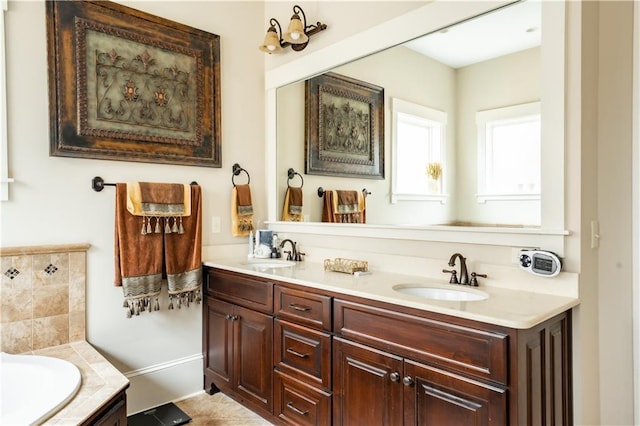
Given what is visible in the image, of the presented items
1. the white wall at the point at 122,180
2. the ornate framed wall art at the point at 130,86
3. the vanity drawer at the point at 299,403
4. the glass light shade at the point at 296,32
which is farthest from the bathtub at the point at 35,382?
the glass light shade at the point at 296,32

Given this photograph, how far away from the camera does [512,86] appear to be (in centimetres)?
185

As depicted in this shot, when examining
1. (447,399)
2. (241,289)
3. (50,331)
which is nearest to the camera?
(447,399)

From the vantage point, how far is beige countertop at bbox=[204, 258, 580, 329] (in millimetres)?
1402

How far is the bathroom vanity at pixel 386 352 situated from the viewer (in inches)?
54.9

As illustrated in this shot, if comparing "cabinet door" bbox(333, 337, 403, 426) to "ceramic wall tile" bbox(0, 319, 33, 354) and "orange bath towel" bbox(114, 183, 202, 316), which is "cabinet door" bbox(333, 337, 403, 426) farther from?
"ceramic wall tile" bbox(0, 319, 33, 354)

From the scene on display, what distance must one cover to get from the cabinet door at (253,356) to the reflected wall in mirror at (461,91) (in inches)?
35.6

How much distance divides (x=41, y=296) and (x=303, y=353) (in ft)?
4.88

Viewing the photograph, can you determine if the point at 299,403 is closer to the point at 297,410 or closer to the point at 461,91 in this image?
the point at 297,410

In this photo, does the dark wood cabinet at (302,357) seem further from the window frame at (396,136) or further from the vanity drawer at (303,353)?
the window frame at (396,136)

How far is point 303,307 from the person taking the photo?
2068mm

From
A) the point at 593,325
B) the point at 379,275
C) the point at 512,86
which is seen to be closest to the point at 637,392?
the point at 593,325

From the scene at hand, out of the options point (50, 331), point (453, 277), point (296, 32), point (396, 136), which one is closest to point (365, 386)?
point (453, 277)

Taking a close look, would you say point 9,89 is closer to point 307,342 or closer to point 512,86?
point 307,342

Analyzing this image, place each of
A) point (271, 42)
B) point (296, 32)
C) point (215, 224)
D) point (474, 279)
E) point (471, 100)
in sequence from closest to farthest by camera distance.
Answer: point (474, 279) → point (471, 100) → point (296, 32) → point (271, 42) → point (215, 224)
